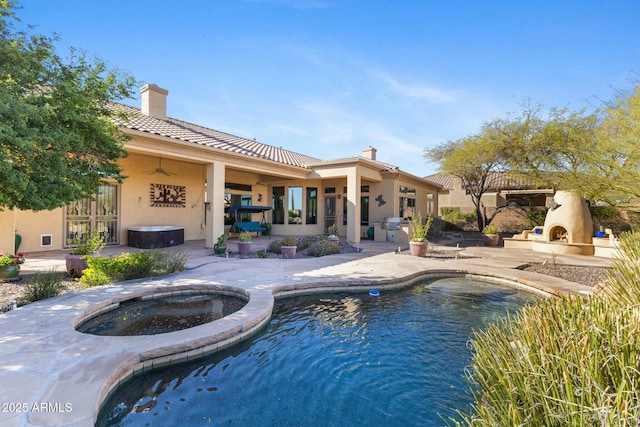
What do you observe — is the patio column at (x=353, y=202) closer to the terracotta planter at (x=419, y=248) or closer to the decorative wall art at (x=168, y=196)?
the terracotta planter at (x=419, y=248)

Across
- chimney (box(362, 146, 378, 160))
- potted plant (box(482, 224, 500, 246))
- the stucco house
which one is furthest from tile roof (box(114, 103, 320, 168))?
potted plant (box(482, 224, 500, 246))

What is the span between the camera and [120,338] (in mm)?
3781

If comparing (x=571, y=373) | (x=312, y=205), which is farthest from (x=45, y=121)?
(x=312, y=205)

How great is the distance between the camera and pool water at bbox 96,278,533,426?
2840 millimetres

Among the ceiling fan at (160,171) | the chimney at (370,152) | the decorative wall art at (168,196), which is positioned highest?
the chimney at (370,152)

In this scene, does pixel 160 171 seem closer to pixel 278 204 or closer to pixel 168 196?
pixel 168 196

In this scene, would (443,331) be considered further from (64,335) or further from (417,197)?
(417,197)

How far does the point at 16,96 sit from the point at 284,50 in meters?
7.80

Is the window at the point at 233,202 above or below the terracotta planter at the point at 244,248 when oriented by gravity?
above

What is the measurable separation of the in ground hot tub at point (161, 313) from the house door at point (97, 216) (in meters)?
6.76

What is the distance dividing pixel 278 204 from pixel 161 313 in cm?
1250

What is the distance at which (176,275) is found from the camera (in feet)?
23.7

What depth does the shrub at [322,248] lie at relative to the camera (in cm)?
1099

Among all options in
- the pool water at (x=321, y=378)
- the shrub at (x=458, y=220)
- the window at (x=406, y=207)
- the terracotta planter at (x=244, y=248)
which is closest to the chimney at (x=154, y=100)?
the terracotta planter at (x=244, y=248)
